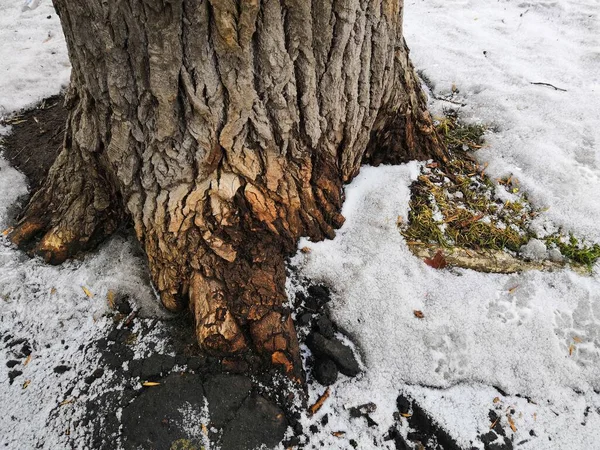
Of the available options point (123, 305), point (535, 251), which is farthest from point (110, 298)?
point (535, 251)

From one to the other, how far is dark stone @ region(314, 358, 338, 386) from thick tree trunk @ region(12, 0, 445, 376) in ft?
0.37

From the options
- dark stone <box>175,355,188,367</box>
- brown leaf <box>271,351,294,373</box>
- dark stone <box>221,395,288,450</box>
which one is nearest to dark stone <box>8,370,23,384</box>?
dark stone <box>175,355,188,367</box>

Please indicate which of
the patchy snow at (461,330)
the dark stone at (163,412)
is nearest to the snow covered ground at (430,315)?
the patchy snow at (461,330)

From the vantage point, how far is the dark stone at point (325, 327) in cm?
206

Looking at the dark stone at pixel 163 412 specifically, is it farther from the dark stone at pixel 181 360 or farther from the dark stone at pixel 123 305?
the dark stone at pixel 123 305

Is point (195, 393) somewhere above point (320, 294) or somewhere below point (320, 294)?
below

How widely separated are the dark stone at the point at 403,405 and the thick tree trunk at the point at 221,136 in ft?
1.68

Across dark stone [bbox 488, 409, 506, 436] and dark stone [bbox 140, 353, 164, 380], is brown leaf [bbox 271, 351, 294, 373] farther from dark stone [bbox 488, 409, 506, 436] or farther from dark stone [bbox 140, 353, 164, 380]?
dark stone [bbox 488, 409, 506, 436]

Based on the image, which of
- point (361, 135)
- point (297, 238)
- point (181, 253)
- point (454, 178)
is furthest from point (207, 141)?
point (454, 178)

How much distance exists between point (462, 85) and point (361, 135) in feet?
5.36

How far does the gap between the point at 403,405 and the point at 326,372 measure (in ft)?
1.31

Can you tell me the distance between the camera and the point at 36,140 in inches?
114

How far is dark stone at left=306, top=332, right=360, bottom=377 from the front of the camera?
Result: 197cm

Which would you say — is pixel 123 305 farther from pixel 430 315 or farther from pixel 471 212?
pixel 471 212
